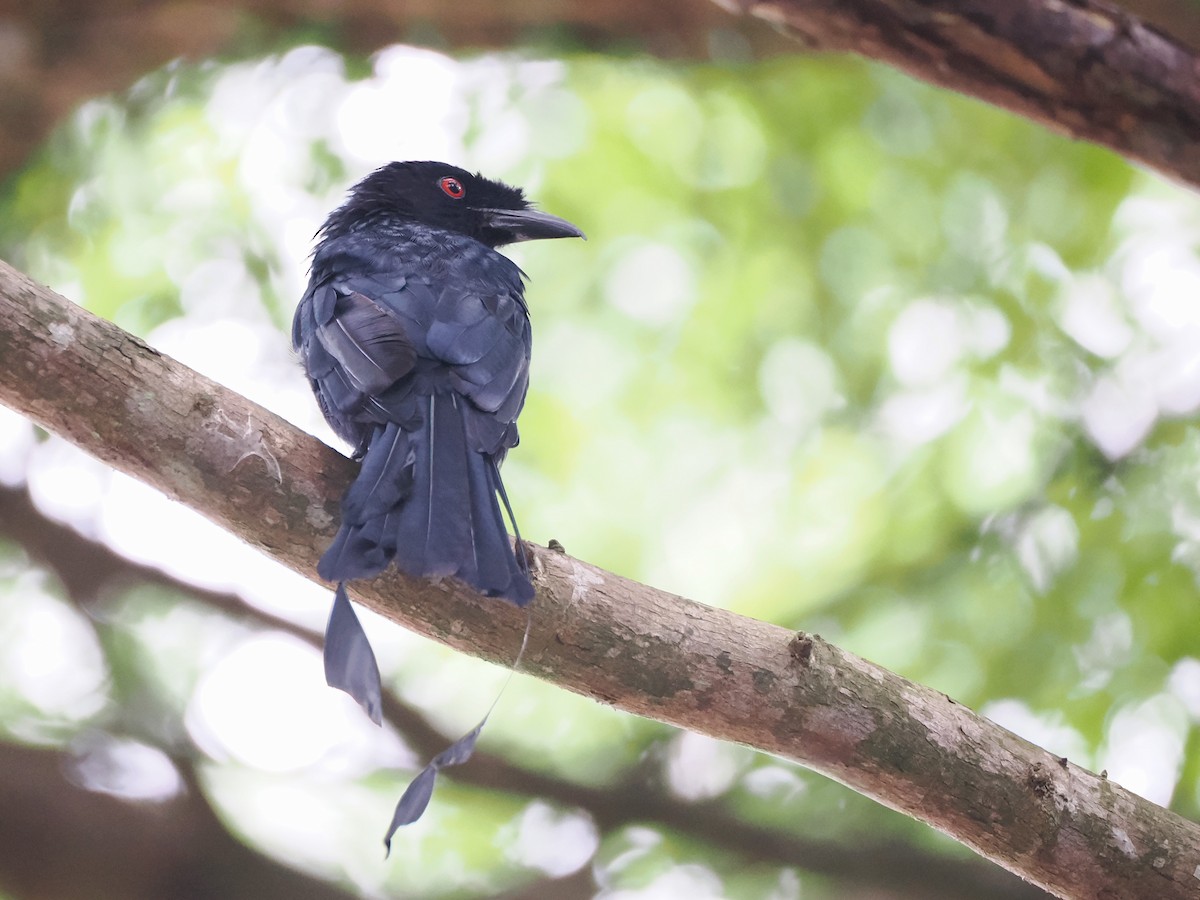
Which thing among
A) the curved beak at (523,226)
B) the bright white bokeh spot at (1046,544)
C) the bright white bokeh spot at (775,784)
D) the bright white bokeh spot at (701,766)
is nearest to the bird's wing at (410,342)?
the curved beak at (523,226)

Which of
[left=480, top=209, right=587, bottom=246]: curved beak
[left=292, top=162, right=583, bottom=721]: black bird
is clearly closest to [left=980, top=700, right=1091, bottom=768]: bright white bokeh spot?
[left=480, top=209, right=587, bottom=246]: curved beak

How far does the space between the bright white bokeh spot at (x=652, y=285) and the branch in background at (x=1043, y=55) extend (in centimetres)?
268

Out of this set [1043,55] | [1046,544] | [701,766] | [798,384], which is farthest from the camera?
[798,384]

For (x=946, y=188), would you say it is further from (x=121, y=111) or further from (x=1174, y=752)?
(x=121, y=111)

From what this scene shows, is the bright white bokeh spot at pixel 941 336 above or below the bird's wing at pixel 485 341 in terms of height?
above

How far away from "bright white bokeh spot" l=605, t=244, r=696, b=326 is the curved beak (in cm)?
141

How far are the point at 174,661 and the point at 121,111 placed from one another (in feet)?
10.2

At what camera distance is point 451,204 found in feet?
17.5

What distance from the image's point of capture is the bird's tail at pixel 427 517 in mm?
2764

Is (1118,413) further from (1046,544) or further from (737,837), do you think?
(737,837)

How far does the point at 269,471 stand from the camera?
3107mm

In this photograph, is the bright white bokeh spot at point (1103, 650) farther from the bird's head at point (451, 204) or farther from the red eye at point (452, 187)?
the red eye at point (452, 187)

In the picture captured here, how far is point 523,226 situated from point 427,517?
8.58 feet

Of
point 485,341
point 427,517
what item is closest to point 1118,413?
point 485,341
